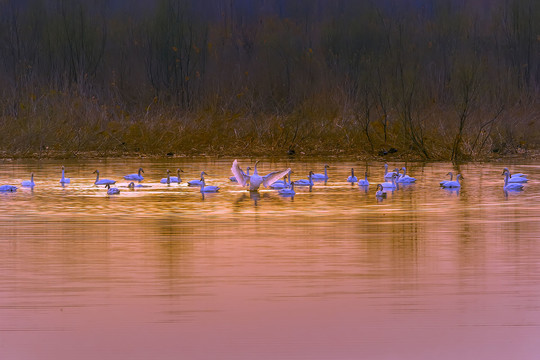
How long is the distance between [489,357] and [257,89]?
122 feet

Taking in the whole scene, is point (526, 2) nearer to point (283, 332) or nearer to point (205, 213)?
point (205, 213)

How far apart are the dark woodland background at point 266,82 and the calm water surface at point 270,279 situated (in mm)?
13885

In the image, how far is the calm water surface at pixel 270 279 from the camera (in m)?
6.61

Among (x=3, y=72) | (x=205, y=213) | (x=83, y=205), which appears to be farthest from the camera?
(x=3, y=72)

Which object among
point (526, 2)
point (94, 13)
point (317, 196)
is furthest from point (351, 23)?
point (317, 196)

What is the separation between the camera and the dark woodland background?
101ft

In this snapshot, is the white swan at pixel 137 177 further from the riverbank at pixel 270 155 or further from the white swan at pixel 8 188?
the riverbank at pixel 270 155

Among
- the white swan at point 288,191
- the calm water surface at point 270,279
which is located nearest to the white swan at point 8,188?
the calm water surface at point 270,279

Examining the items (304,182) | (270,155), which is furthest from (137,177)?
(270,155)

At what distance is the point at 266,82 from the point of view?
44.9m

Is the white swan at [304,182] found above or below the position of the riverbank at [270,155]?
below

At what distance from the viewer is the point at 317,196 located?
17.2m

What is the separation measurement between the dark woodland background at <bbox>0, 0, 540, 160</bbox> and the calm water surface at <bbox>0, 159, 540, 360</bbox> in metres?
13.9

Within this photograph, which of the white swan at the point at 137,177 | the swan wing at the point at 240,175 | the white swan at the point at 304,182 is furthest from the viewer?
the white swan at the point at 137,177
